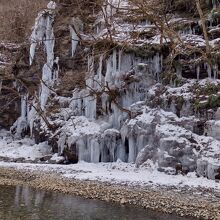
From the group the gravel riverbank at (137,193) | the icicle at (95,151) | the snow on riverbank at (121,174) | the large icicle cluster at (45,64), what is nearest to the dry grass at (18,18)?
the large icicle cluster at (45,64)

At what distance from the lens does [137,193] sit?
516 inches

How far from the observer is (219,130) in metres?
16.4

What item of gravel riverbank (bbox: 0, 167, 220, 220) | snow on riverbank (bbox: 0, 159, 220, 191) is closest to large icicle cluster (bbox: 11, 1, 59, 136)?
snow on riverbank (bbox: 0, 159, 220, 191)

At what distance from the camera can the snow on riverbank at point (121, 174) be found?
48.3 feet

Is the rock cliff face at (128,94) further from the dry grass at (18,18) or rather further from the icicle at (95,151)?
the dry grass at (18,18)

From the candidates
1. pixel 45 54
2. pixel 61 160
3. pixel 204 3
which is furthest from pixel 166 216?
pixel 45 54

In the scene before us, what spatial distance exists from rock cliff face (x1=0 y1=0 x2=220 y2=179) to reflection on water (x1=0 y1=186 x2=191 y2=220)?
5287mm

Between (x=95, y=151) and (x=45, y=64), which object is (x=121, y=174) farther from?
(x=45, y=64)

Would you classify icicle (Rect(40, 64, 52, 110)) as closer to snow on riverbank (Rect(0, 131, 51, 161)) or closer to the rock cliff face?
the rock cliff face

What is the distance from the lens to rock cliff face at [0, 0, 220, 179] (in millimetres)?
16969

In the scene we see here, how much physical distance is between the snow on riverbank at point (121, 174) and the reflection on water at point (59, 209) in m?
3.45

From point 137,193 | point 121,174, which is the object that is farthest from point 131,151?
point 137,193

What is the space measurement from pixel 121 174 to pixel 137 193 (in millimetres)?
3550

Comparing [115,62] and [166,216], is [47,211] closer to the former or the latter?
[166,216]
